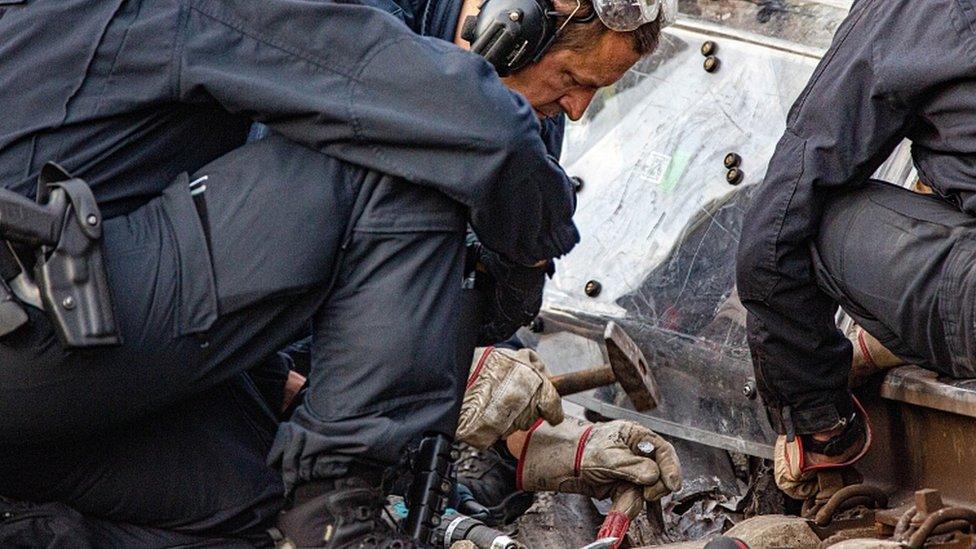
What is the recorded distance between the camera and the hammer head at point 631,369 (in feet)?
13.1

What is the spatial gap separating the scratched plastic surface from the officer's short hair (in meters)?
0.85

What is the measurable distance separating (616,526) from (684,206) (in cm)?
119

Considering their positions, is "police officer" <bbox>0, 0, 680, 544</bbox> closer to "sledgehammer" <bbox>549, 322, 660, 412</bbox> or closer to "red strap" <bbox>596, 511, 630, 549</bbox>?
"red strap" <bbox>596, 511, 630, 549</bbox>

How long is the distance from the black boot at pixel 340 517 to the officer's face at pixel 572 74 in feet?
4.06

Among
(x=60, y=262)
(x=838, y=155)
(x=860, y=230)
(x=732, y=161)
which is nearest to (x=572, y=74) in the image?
(x=838, y=155)

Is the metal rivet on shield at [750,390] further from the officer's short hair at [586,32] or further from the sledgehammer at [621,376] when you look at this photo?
the officer's short hair at [586,32]

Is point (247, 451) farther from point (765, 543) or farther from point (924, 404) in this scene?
point (924, 404)

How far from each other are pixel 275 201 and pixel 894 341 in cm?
166

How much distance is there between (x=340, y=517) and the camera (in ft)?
8.43

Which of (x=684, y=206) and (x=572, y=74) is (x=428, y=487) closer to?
(x=572, y=74)

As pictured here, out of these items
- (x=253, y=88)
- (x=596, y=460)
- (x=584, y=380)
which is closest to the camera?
(x=253, y=88)

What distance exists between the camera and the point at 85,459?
274 cm

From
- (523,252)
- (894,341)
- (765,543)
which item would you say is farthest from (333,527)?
(894,341)

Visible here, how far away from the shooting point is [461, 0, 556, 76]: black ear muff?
321 centimetres
